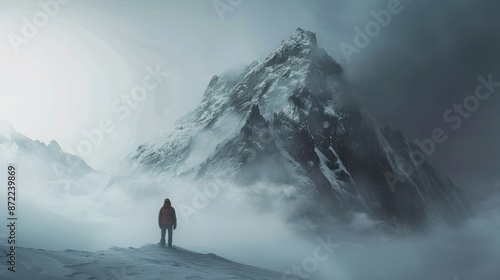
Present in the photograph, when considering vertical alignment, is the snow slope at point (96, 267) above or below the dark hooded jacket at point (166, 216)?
below

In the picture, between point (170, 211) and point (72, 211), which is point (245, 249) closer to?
point (72, 211)

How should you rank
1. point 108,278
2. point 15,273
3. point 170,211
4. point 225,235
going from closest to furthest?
point 15,273 < point 108,278 < point 170,211 < point 225,235

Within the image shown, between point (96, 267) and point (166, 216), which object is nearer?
point (96, 267)

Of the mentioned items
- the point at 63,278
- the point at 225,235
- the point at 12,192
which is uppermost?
the point at 225,235

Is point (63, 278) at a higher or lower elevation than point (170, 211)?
lower

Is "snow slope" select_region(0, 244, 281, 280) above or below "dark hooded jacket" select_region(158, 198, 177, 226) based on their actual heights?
below

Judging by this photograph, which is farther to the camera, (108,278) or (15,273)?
(108,278)

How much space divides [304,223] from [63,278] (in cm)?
19167

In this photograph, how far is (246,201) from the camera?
19125 centimetres

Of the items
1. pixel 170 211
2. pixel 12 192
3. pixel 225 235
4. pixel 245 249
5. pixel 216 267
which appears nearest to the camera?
pixel 12 192

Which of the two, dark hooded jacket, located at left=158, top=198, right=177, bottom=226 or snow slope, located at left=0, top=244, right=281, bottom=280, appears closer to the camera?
snow slope, located at left=0, top=244, right=281, bottom=280

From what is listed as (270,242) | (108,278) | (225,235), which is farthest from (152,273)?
(270,242)

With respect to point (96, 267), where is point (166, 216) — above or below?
above

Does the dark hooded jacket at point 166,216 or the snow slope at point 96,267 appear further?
the dark hooded jacket at point 166,216
